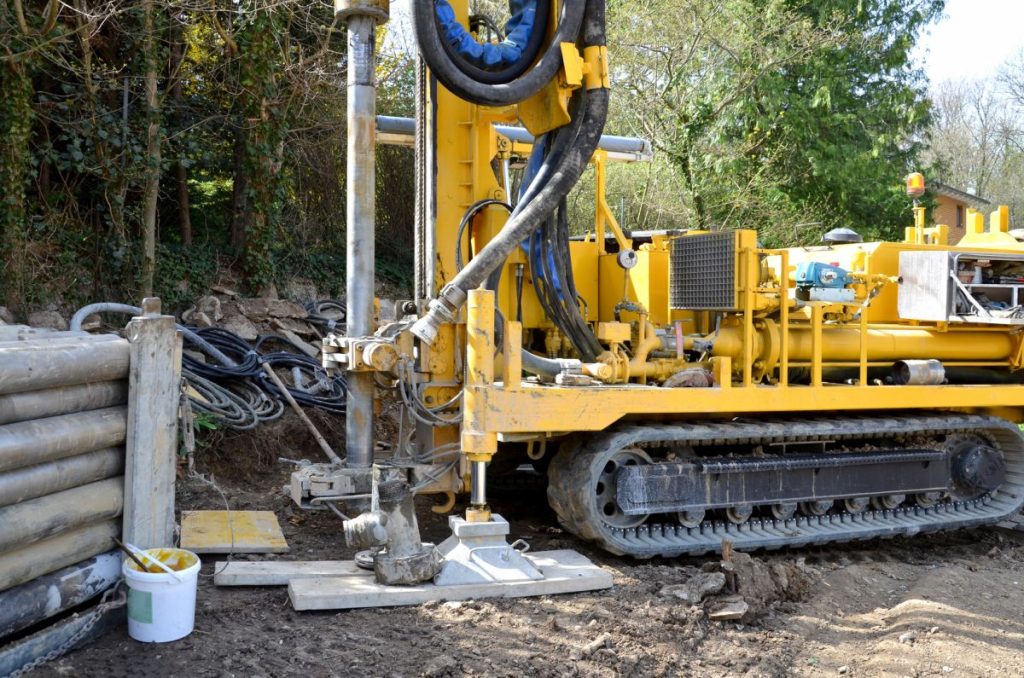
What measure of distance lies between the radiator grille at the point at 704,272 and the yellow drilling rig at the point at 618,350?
2cm

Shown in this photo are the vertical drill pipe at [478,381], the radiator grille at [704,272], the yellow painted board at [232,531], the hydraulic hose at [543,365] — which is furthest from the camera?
the radiator grille at [704,272]

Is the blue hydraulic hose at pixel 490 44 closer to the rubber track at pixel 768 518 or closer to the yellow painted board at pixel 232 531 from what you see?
the rubber track at pixel 768 518

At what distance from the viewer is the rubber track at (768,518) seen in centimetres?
553

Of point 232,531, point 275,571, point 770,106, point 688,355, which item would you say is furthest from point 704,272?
point 770,106

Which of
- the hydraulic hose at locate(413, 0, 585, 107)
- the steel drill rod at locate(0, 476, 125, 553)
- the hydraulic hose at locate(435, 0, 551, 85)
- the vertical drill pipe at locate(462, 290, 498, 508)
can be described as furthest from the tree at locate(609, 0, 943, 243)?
the steel drill rod at locate(0, 476, 125, 553)

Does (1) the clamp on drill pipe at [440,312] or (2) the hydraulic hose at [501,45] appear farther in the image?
(2) the hydraulic hose at [501,45]

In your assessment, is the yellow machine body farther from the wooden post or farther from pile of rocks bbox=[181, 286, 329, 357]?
pile of rocks bbox=[181, 286, 329, 357]

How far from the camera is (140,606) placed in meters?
3.81

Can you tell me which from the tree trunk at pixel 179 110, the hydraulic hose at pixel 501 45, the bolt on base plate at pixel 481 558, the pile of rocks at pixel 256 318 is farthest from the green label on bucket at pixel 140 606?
the tree trunk at pixel 179 110

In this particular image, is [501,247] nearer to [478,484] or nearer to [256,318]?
[478,484]

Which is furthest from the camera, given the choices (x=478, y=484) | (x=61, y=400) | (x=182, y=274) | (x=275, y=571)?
(x=182, y=274)

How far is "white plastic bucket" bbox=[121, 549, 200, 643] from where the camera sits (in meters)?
3.78

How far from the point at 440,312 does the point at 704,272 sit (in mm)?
1950

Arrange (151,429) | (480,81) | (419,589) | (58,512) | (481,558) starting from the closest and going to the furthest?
1. (58,512)
2. (151,429)
3. (419,589)
4. (481,558)
5. (480,81)
